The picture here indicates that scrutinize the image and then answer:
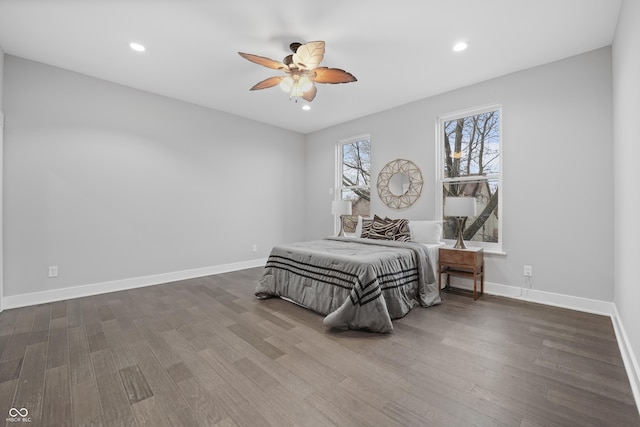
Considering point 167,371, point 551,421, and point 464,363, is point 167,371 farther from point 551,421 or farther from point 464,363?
point 551,421

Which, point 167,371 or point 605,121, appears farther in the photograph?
point 605,121

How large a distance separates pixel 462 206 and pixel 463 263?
71 centimetres

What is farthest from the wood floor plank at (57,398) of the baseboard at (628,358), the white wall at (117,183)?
the baseboard at (628,358)

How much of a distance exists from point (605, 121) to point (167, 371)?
15.1ft

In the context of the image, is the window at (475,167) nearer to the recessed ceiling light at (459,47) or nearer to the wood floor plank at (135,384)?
the recessed ceiling light at (459,47)

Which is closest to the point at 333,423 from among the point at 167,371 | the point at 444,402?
the point at 444,402

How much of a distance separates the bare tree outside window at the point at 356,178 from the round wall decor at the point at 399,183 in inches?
16.2

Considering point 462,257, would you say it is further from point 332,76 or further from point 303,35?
point 303,35

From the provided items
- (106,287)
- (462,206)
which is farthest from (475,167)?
(106,287)

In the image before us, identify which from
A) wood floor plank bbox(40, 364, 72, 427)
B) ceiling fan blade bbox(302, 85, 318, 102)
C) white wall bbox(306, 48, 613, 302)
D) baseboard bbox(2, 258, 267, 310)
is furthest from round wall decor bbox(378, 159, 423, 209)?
wood floor plank bbox(40, 364, 72, 427)

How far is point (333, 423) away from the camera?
54.7 inches

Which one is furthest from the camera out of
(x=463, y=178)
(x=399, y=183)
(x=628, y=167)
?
(x=399, y=183)

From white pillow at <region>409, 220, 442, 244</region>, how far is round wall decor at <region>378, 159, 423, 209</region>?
59cm

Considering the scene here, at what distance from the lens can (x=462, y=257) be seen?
338 centimetres
